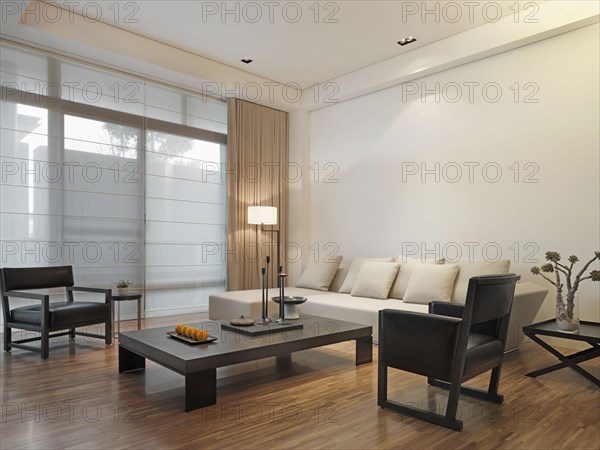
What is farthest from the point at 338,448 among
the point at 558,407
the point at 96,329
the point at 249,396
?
the point at 96,329

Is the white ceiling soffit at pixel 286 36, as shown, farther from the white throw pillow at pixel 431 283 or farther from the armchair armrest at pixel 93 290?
the armchair armrest at pixel 93 290

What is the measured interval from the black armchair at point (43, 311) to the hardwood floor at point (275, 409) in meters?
0.27

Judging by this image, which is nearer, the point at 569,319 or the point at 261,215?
the point at 569,319

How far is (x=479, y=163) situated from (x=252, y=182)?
A: 3.16 meters

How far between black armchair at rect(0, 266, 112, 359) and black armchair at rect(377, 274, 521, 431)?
277 centimetres

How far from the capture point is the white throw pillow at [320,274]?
236 inches

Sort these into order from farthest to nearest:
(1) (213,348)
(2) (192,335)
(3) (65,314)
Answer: (3) (65,314)
(2) (192,335)
(1) (213,348)

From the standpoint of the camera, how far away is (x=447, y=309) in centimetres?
323

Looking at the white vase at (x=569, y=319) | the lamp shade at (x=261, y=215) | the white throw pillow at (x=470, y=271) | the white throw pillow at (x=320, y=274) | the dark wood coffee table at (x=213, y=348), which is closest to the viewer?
the dark wood coffee table at (x=213, y=348)

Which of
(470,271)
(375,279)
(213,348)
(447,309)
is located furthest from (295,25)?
(213,348)

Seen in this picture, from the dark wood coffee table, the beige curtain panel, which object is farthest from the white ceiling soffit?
the dark wood coffee table

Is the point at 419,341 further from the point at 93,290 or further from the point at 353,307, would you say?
the point at 93,290

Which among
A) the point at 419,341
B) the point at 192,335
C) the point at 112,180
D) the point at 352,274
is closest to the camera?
the point at 419,341

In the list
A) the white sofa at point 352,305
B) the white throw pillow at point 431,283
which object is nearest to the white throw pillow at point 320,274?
the white sofa at point 352,305
